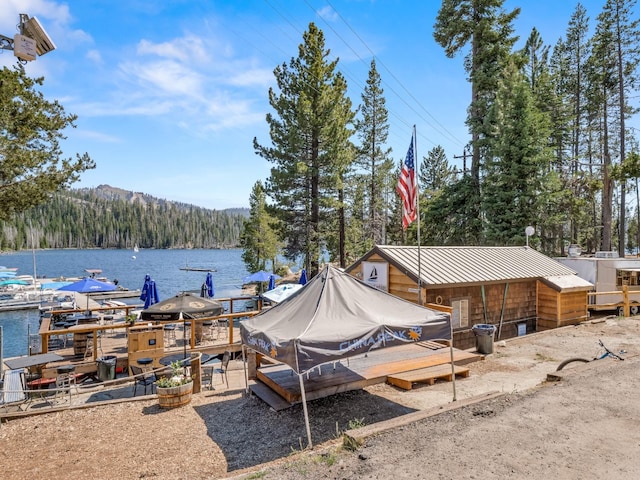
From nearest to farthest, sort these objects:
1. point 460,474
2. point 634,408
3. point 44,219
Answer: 1. point 460,474
2. point 634,408
3. point 44,219

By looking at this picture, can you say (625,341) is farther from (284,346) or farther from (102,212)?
(102,212)

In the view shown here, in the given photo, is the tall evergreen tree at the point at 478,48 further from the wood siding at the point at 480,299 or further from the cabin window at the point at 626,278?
the wood siding at the point at 480,299

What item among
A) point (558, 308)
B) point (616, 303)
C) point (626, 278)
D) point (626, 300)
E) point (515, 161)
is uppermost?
point (515, 161)

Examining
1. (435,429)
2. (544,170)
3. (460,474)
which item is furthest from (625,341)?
(544,170)

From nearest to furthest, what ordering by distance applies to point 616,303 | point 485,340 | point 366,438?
point 366,438 < point 485,340 < point 616,303

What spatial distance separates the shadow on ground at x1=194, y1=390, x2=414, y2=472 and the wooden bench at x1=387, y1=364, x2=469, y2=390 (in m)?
0.76

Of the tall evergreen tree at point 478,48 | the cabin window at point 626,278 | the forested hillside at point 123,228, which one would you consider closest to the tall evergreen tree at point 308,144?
the tall evergreen tree at point 478,48

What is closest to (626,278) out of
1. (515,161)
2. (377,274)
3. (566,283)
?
(566,283)

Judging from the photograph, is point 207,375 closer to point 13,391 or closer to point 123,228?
point 13,391

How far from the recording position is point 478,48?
2677 centimetres

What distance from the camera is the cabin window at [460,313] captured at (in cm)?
1302

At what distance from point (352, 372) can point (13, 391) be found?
686 centimetres

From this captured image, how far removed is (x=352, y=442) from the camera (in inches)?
205

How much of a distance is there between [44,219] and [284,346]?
563 feet
